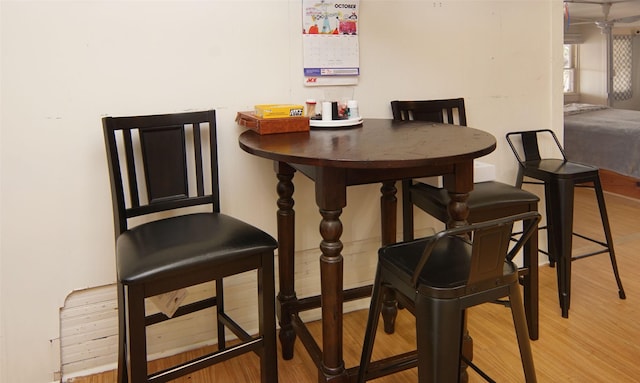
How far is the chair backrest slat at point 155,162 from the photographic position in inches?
66.8

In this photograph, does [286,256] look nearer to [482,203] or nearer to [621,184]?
[482,203]

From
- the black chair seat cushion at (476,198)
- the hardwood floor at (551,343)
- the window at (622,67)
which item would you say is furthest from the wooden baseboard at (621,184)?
the black chair seat cushion at (476,198)

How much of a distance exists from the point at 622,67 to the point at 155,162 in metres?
7.42

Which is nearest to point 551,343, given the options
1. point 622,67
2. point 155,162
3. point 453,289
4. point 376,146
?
point 453,289

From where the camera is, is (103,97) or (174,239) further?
(103,97)

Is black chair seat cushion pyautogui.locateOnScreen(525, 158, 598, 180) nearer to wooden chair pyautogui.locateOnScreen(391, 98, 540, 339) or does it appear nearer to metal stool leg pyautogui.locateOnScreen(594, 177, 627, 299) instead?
metal stool leg pyautogui.locateOnScreen(594, 177, 627, 299)

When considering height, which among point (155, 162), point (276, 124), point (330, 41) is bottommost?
point (155, 162)

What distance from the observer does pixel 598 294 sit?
98.4 inches

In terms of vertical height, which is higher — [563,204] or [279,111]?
[279,111]

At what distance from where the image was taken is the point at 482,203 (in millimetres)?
1963

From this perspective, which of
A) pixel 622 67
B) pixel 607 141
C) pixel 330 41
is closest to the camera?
pixel 330 41

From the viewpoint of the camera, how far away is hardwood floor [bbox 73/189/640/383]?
187 cm

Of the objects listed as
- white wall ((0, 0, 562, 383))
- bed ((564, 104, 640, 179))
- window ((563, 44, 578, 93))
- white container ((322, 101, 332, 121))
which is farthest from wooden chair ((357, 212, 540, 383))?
window ((563, 44, 578, 93))

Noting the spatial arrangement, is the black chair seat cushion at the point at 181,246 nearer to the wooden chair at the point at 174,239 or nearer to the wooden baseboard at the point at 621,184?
the wooden chair at the point at 174,239
